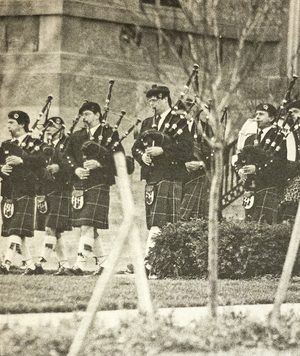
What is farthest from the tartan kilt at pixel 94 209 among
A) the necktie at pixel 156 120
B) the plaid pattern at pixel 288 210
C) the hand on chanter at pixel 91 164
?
the plaid pattern at pixel 288 210

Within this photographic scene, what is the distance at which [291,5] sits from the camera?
916 centimetres

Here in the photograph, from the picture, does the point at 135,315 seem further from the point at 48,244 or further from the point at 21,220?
the point at 21,220

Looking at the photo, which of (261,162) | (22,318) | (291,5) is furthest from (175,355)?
(291,5)

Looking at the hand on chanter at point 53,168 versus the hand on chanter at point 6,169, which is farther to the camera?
the hand on chanter at point 53,168

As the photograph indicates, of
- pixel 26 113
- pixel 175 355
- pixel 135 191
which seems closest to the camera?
pixel 175 355

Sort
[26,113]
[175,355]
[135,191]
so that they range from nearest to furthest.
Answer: [175,355]
[26,113]
[135,191]

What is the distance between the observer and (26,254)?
8312mm

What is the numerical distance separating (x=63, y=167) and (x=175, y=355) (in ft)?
8.47

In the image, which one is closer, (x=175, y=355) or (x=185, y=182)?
(x=175, y=355)

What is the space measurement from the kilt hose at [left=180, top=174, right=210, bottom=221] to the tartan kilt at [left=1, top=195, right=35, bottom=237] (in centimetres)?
168

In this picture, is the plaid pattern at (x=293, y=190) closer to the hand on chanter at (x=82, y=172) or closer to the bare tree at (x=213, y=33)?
the bare tree at (x=213, y=33)

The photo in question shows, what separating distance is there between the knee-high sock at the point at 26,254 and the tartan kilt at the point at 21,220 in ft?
0.25

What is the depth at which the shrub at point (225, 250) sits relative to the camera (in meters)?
8.73

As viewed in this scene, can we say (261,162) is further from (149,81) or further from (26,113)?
(26,113)
